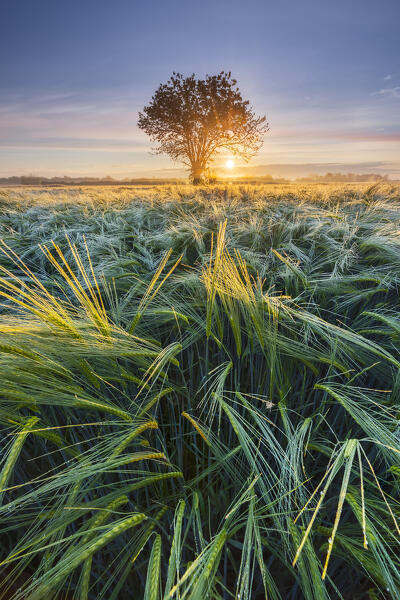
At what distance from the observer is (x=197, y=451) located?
2.96ft

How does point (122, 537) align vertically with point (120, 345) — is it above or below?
below

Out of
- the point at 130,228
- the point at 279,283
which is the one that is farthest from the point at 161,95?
the point at 279,283

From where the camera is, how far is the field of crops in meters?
0.54

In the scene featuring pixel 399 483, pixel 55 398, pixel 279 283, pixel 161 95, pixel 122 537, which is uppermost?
pixel 161 95

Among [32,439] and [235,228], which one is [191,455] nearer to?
[32,439]

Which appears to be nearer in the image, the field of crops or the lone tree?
the field of crops

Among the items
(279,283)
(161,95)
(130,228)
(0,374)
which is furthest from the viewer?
(161,95)

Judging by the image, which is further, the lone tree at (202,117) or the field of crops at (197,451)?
the lone tree at (202,117)

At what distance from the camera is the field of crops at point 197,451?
1.76ft

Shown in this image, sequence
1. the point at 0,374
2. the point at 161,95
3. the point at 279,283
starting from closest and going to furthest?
the point at 0,374 → the point at 279,283 → the point at 161,95

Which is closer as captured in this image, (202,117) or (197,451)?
(197,451)

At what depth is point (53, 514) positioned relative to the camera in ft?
1.98

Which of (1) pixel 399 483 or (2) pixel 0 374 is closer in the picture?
(2) pixel 0 374

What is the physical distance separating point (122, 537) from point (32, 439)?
388 mm
